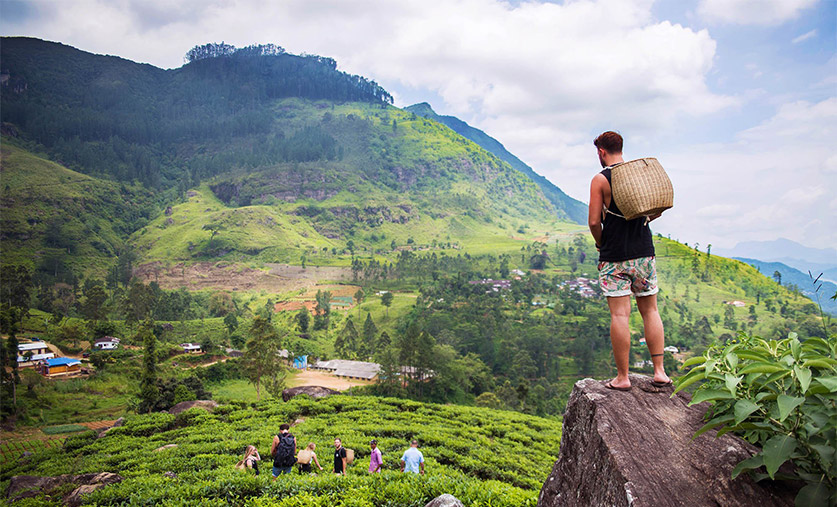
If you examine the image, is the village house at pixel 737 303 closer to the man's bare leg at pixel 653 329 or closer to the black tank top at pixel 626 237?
the man's bare leg at pixel 653 329

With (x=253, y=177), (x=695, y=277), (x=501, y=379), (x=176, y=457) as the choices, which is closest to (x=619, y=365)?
(x=176, y=457)

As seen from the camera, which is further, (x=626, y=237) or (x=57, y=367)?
(x=57, y=367)

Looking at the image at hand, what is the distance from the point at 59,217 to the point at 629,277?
157440 millimetres

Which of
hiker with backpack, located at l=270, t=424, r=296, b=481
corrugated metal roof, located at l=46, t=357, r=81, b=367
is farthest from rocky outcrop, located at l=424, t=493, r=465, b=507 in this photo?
corrugated metal roof, located at l=46, t=357, r=81, b=367

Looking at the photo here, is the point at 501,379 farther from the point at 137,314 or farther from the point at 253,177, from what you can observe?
the point at 253,177

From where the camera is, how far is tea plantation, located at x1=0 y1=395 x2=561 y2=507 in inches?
264

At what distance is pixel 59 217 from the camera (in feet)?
383

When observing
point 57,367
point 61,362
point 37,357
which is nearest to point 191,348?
point 61,362

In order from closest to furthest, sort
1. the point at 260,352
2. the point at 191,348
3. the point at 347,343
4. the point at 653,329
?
the point at 653,329 < the point at 260,352 < the point at 191,348 < the point at 347,343

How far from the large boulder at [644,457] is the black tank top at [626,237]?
61.7 inches

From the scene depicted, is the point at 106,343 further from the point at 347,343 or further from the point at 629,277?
the point at 629,277

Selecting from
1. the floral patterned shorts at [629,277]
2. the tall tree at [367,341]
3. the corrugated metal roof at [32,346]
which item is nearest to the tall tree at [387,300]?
the tall tree at [367,341]

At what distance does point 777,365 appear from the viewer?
8.07 ft

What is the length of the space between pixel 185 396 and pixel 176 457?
63.7 ft
